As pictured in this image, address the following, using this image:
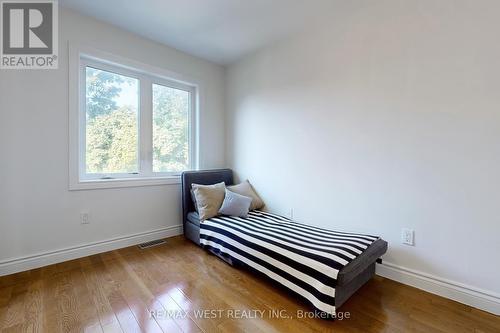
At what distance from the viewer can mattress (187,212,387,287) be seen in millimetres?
1507

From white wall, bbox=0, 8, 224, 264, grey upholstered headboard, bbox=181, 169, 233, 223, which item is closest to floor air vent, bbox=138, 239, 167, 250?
white wall, bbox=0, 8, 224, 264

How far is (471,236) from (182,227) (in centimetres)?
301

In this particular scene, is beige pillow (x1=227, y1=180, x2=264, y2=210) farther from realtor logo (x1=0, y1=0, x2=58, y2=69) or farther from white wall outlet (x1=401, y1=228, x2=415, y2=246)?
realtor logo (x1=0, y1=0, x2=58, y2=69)

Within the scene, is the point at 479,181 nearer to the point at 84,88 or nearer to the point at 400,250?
the point at 400,250

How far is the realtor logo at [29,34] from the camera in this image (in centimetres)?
207

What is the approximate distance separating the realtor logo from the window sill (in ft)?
3.87

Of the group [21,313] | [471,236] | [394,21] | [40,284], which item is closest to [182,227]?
[40,284]

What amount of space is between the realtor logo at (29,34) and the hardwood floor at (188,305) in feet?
6.40

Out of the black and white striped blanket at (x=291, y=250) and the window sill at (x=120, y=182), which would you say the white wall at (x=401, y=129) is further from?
the window sill at (x=120, y=182)

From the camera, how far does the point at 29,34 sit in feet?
7.16

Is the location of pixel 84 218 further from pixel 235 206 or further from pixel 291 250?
pixel 291 250

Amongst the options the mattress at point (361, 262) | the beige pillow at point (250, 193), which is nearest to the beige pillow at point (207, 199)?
the beige pillow at point (250, 193)

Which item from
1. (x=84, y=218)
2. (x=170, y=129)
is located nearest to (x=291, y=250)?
(x=84, y=218)

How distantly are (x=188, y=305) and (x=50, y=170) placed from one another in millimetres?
1879
